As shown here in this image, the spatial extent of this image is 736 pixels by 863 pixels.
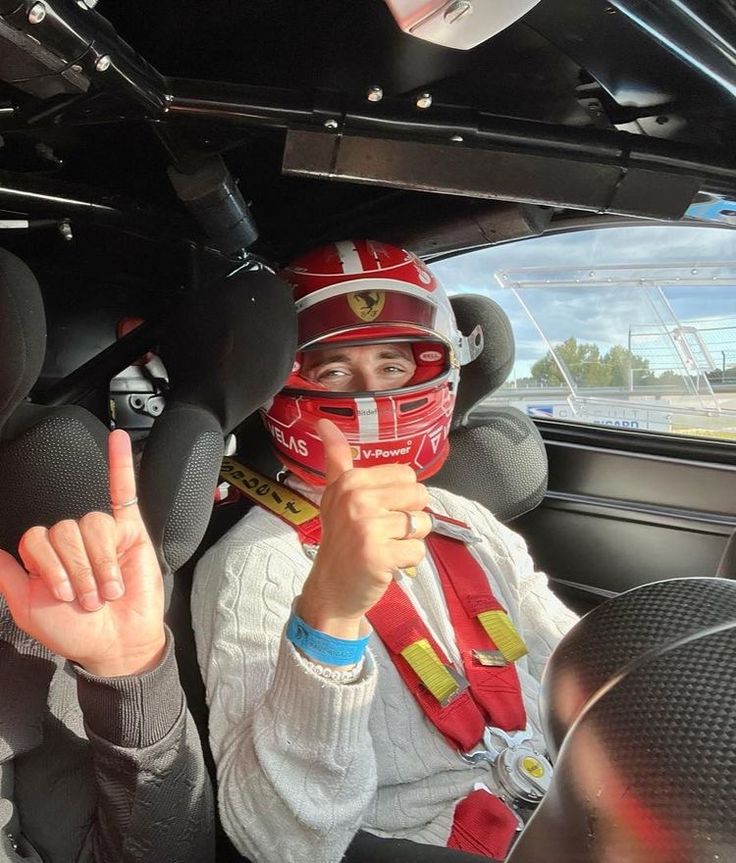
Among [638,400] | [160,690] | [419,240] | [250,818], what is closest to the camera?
[160,690]

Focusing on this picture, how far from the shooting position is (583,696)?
35cm

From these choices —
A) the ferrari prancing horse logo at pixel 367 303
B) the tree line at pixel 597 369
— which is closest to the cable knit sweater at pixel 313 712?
the ferrari prancing horse logo at pixel 367 303

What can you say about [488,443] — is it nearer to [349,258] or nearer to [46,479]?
[349,258]

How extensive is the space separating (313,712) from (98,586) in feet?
1.04

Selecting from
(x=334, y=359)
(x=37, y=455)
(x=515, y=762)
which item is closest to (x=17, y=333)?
(x=37, y=455)

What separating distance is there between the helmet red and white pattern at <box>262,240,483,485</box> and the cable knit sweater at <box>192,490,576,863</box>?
18 cm

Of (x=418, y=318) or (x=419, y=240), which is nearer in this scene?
(x=418, y=318)

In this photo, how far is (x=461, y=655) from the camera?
135 cm

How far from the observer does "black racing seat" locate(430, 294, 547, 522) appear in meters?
1.79

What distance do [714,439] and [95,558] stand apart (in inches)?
68.1

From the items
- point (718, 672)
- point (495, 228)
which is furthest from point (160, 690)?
point (495, 228)

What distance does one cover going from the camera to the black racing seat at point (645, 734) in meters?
0.29

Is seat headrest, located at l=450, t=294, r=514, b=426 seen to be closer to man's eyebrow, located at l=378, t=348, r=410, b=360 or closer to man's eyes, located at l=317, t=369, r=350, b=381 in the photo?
man's eyebrow, located at l=378, t=348, r=410, b=360

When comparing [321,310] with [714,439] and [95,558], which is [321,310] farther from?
[714,439]
